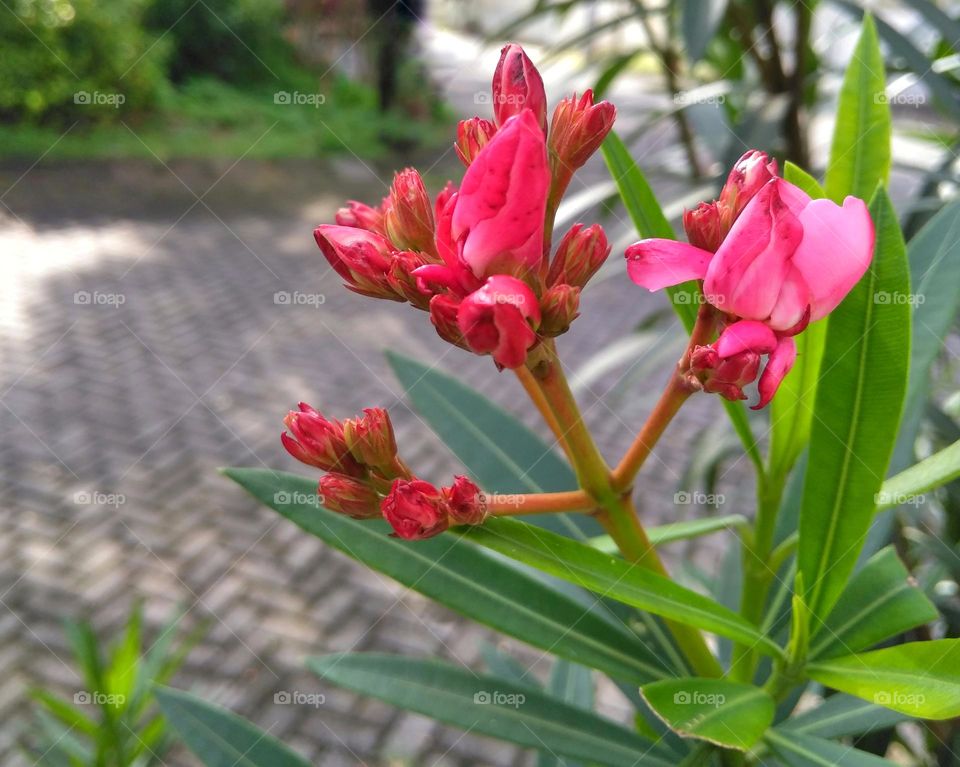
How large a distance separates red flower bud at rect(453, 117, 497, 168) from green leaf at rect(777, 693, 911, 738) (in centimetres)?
59

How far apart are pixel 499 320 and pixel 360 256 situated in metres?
0.16

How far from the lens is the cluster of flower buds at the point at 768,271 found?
0.49m

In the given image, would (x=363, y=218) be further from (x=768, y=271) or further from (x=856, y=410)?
(x=856, y=410)

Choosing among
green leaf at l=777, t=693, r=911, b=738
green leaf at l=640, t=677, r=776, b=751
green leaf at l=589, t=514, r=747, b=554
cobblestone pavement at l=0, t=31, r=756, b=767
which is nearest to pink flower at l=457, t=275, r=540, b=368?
green leaf at l=640, t=677, r=776, b=751

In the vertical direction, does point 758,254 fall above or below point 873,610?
above

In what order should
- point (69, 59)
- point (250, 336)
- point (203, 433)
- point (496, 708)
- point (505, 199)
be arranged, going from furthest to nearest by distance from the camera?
1. point (69, 59)
2. point (250, 336)
3. point (203, 433)
4. point (496, 708)
5. point (505, 199)

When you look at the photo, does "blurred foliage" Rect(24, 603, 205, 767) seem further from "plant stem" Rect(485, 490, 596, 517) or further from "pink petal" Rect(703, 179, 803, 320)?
"pink petal" Rect(703, 179, 803, 320)

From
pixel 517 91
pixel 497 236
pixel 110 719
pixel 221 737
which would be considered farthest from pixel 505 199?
pixel 110 719

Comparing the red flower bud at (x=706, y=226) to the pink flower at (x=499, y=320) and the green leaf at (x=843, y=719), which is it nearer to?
the pink flower at (x=499, y=320)

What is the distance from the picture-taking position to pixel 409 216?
23.2 inches

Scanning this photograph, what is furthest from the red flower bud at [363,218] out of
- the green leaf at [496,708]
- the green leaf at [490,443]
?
the green leaf at [496,708]

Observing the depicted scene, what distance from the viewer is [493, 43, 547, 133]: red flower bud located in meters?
0.54

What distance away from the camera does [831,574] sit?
0.70 m

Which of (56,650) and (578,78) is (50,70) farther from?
(578,78)
